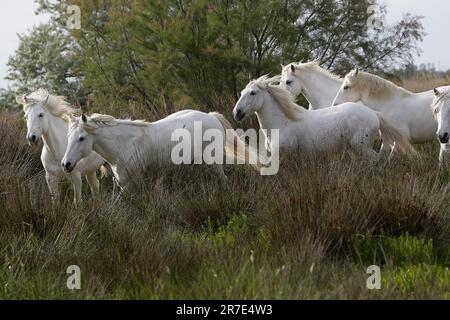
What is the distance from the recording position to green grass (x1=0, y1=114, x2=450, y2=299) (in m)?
5.40

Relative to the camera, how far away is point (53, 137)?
1042 centimetres

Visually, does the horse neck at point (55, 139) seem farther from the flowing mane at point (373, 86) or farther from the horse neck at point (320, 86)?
the flowing mane at point (373, 86)

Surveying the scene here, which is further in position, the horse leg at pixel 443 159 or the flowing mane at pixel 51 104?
the flowing mane at pixel 51 104

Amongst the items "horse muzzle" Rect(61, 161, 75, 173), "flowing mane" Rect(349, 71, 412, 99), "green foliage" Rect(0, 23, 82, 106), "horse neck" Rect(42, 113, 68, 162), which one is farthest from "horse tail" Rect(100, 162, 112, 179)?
"green foliage" Rect(0, 23, 82, 106)

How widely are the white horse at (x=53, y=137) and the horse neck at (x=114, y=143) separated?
0.80 metres

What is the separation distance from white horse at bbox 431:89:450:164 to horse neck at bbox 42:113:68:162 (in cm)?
454

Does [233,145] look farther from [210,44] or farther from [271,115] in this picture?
[210,44]

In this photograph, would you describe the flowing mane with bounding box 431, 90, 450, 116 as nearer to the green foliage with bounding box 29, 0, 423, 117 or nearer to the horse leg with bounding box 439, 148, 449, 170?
the horse leg with bounding box 439, 148, 449, 170

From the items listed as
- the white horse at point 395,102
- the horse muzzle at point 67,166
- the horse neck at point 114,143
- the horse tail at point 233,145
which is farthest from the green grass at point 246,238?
the white horse at point 395,102

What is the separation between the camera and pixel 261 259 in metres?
5.86

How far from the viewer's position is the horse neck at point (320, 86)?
40.7ft

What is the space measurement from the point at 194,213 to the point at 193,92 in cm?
775

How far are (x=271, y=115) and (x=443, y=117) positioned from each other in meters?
2.05

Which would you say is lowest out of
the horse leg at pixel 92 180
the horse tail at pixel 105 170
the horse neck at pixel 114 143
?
the horse leg at pixel 92 180
